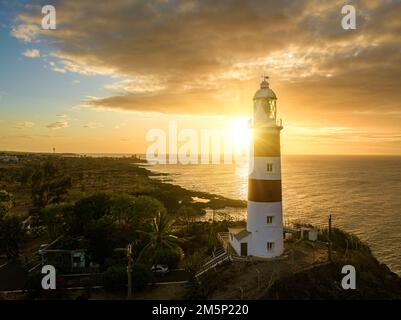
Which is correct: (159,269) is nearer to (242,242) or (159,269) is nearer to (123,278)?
(123,278)

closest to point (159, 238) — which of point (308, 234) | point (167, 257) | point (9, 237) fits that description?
point (167, 257)

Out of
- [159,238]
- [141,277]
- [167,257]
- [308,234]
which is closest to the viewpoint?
[141,277]

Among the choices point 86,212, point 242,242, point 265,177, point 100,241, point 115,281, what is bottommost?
point 115,281

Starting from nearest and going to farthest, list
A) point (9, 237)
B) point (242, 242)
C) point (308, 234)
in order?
point (242, 242) → point (9, 237) → point (308, 234)

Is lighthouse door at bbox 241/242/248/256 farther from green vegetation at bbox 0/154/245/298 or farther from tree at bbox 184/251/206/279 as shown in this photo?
green vegetation at bbox 0/154/245/298

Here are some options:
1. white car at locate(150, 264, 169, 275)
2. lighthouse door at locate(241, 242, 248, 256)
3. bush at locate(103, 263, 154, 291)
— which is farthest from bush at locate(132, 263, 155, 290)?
lighthouse door at locate(241, 242, 248, 256)

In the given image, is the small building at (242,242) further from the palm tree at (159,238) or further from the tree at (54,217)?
the tree at (54,217)
